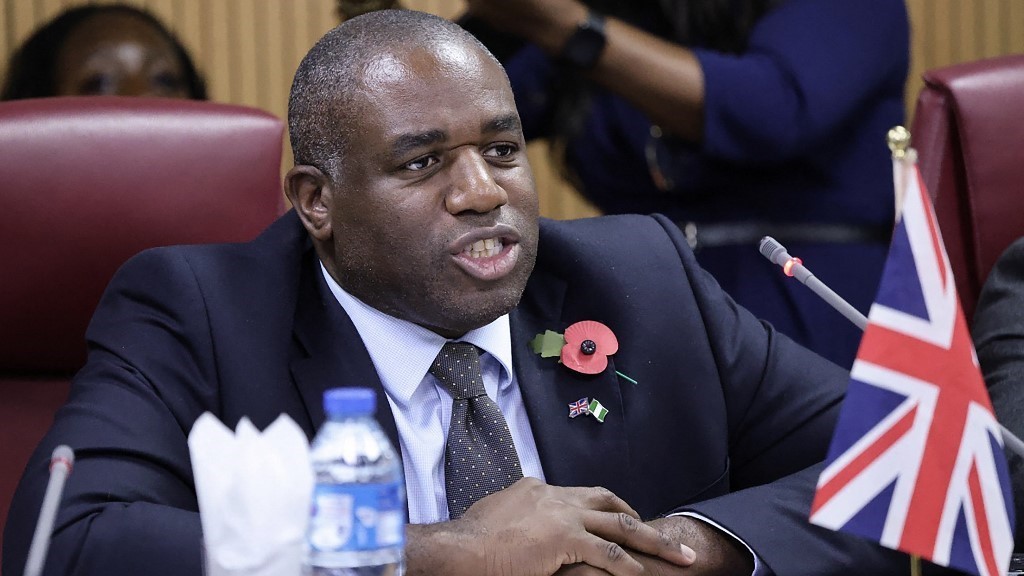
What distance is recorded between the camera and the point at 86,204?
2107mm

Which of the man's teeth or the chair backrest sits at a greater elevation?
the chair backrest

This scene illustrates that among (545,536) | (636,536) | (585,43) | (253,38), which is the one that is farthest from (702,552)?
(253,38)

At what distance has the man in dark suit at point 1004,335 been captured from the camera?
6.85 feet

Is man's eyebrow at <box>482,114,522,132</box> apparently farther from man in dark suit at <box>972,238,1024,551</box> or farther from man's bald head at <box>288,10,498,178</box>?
man in dark suit at <box>972,238,1024,551</box>

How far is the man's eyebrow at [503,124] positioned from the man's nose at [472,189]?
0.05 metres

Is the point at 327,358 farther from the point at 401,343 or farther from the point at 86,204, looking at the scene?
the point at 86,204

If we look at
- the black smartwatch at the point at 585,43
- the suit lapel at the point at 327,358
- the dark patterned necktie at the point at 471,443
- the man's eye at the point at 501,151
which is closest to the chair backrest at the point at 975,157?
the black smartwatch at the point at 585,43

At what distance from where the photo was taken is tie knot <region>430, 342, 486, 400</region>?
191cm

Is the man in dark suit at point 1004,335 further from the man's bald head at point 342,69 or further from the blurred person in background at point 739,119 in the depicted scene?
the man's bald head at point 342,69

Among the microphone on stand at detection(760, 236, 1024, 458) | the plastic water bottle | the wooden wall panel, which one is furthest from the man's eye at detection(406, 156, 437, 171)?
the wooden wall panel

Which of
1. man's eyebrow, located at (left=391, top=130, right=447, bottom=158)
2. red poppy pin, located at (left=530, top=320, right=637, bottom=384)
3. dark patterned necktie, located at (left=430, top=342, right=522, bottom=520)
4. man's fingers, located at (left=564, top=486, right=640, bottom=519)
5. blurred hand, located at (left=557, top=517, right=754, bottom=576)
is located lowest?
blurred hand, located at (left=557, top=517, right=754, bottom=576)

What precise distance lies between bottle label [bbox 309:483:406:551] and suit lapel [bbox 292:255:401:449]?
0.62 metres

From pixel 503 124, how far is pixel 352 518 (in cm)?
81

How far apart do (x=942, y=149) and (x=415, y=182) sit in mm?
951
